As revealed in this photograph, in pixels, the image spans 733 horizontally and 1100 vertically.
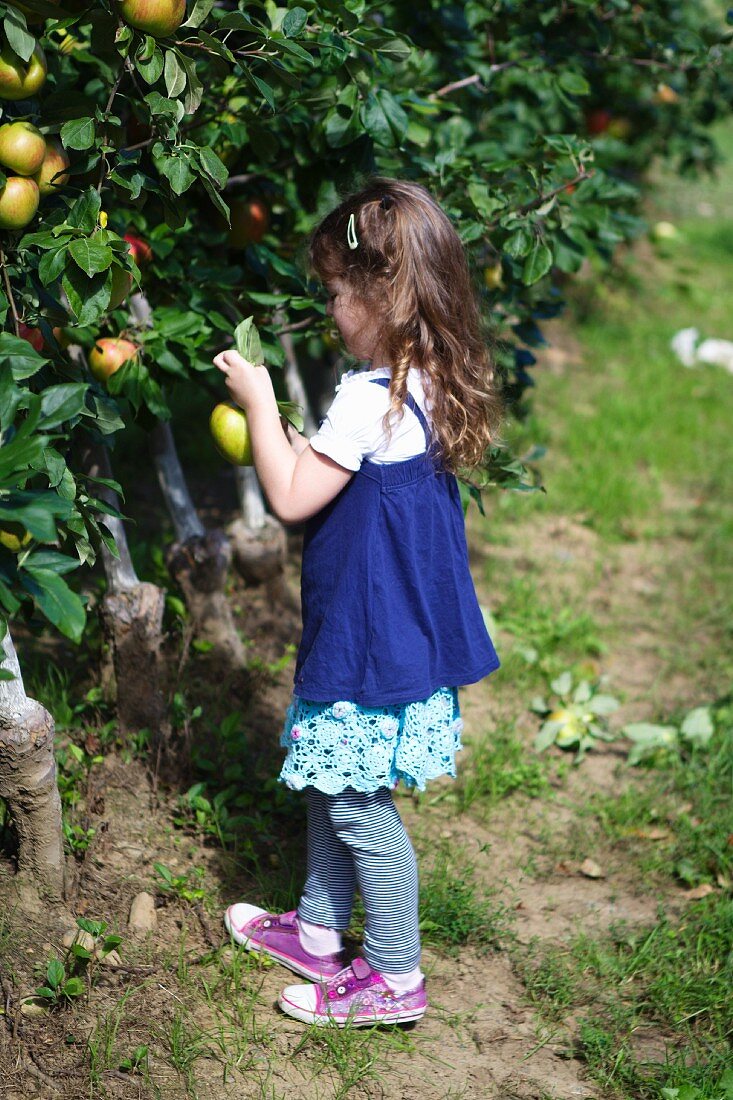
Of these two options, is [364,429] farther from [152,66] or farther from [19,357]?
[152,66]

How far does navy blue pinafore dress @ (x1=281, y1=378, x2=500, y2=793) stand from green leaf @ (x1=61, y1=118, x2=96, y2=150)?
582 millimetres

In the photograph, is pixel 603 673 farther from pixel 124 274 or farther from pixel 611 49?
pixel 124 274

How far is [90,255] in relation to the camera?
64.8 inches

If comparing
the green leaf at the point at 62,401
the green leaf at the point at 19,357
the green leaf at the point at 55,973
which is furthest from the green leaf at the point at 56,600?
the green leaf at the point at 55,973

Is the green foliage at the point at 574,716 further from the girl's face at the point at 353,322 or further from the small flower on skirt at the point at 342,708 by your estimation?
the girl's face at the point at 353,322

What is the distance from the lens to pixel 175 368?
218 cm

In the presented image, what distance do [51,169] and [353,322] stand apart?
0.56m

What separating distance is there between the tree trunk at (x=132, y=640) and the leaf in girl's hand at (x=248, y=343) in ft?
2.28

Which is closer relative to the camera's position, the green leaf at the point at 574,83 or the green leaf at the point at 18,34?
the green leaf at the point at 18,34

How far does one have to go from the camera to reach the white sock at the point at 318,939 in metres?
2.06

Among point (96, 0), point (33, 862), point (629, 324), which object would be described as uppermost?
point (96, 0)

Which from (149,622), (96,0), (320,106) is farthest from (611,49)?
(149,622)

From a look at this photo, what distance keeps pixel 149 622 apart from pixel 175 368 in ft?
1.92

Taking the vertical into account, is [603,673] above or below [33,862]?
below
